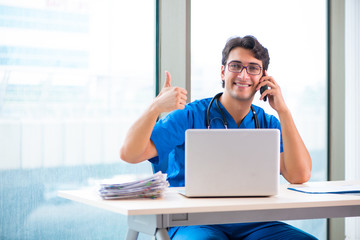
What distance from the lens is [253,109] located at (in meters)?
2.31

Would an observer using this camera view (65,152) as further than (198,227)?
Yes

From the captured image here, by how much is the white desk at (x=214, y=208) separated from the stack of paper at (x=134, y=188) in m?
0.03

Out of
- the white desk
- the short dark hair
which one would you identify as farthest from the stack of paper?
the short dark hair

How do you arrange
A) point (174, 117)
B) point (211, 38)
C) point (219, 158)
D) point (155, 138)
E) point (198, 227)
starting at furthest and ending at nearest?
point (211, 38) → point (174, 117) → point (155, 138) → point (198, 227) → point (219, 158)

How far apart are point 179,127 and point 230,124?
24cm

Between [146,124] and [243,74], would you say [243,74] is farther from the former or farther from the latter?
[146,124]

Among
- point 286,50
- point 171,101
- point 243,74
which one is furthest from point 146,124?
point 286,50

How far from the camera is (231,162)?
5.25 ft

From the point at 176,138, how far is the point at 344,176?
72.6 inches

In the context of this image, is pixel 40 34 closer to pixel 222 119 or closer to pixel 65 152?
pixel 65 152

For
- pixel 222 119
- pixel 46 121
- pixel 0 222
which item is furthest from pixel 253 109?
pixel 0 222

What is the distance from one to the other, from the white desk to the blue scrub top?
301 mm

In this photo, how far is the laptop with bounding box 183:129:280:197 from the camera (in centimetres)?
159

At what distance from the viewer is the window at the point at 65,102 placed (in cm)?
250
